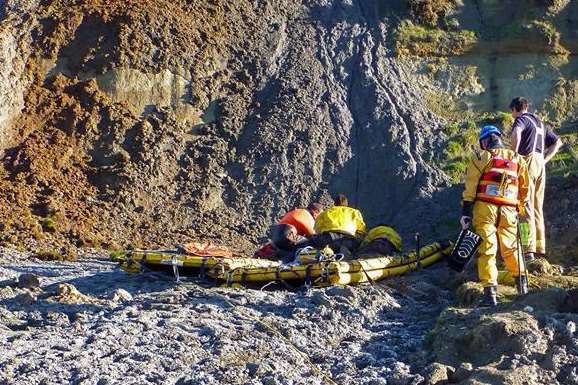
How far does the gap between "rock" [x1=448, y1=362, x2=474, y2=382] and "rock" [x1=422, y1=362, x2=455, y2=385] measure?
0.16 ft

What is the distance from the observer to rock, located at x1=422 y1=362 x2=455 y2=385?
8.22m

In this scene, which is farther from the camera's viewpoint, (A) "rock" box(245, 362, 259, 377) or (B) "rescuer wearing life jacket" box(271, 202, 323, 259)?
(B) "rescuer wearing life jacket" box(271, 202, 323, 259)

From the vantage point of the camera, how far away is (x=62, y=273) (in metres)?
12.8

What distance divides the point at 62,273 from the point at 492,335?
6061 mm

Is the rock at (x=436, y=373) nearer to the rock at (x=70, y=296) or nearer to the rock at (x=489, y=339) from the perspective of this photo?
the rock at (x=489, y=339)

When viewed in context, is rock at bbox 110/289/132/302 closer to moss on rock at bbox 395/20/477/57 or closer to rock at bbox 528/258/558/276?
rock at bbox 528/258/558/276

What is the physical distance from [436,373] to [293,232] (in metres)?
4.83

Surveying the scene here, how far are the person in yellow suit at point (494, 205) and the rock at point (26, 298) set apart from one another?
4392mm

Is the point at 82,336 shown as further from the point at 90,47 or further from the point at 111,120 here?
the point at 90,47

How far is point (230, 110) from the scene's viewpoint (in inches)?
722

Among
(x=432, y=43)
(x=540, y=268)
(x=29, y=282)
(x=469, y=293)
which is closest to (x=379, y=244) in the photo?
(x=540, y=268)

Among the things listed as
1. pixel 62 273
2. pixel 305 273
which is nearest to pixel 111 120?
pixel 62 273

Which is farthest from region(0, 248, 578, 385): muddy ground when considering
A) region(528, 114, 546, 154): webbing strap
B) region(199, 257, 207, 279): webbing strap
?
region(528, 114, 546, 154): webbing strap

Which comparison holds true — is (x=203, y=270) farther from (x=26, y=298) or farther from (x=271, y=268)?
(x=26, y=298)
